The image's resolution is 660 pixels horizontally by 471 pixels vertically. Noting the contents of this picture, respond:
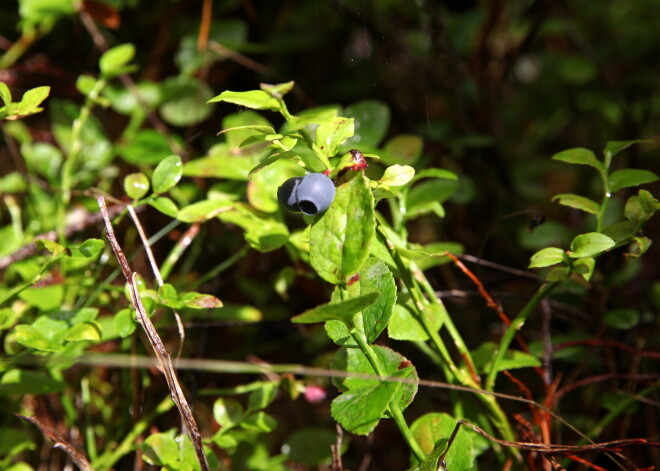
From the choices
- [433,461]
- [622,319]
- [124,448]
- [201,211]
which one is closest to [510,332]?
[433,461]

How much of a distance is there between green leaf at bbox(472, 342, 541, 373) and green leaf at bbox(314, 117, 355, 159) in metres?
0.35

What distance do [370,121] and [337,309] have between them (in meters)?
0.56

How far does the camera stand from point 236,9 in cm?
149

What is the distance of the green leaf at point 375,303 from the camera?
0.58m

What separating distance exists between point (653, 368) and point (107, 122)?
1.19 m

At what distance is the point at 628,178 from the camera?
74 cm

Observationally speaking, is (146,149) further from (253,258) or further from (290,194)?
(290,194)

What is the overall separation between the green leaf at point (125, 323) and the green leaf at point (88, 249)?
81 mm

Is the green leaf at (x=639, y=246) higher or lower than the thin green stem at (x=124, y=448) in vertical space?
higher

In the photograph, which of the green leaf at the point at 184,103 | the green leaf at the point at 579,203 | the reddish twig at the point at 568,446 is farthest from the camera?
the green leaf at the point at 184,103

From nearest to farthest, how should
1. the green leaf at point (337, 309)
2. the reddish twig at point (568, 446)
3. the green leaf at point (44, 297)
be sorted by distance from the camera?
the green leaf at point (337, 309), the reddish twig at point (568, 446), the green leaf at point (44, 297)

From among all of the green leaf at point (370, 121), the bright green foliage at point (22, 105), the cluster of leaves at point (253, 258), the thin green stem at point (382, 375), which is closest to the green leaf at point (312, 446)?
the cluster of leaves at point (253, 258)

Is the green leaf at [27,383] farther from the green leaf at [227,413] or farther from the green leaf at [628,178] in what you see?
the green leaf at [628,178]

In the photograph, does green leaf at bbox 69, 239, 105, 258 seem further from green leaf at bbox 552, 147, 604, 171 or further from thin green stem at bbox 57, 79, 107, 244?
green leaf at bbox 552, 147, 604, 171
